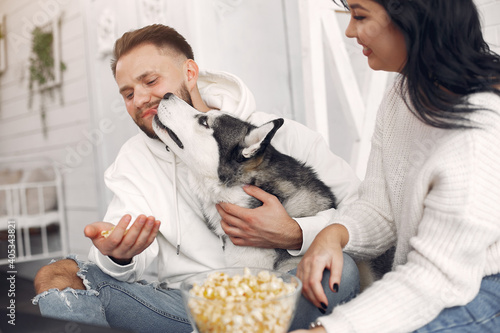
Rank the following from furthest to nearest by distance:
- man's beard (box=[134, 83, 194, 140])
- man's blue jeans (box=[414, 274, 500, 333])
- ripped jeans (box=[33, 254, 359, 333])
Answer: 1. man's beard (box=[134, 83, 194, 140])
2. ripped jeans (box=[33, 254, 359, 333])
3. man's blue jeans (box=[414, 274, 500, 333])

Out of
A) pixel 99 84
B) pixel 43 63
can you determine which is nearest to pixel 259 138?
pixel 99 84

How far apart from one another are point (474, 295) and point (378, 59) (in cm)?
62

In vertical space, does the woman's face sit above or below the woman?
above

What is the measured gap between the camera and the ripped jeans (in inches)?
50.1

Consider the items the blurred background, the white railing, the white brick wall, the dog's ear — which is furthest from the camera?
the white railing

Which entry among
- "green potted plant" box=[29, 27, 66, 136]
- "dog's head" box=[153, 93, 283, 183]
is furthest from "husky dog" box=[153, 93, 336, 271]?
"green potted plant" box=[29, 27, 66, 136]

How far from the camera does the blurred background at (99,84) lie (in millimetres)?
2596

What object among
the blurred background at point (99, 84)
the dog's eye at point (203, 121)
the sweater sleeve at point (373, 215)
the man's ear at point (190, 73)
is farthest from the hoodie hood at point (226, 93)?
the blurred background at point (99, 84)

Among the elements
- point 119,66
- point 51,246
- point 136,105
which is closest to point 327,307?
point 136,105

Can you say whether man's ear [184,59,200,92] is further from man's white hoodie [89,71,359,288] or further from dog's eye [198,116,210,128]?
dog's eye [198,116,210,128]

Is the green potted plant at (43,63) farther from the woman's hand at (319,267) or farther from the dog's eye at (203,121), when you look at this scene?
the woman's hand at (319,267)

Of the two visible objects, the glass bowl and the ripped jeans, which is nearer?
the glass bowl

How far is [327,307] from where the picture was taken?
110 cm

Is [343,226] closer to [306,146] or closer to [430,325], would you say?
[430,325]
